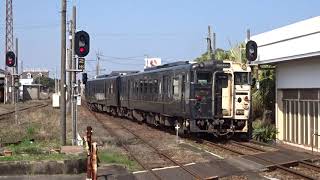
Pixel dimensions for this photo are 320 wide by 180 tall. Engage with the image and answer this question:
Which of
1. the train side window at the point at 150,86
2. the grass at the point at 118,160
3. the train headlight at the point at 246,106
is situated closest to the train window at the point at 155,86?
the train side window at the point at 150,86

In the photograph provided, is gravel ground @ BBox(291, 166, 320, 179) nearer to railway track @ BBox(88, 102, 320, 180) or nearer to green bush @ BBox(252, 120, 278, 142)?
railway track @ BBox(88, 102, 320, 180)

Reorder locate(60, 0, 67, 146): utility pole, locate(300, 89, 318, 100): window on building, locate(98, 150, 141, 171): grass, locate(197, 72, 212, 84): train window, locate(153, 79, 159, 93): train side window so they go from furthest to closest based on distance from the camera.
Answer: locate(153, 79, 159, 93): train side window → locate(197, 72, 212, 84): train window → locate(300, 89, 318, 100): window on building → locate(60, 0, 67, 146): utility pole → locate(98, 150, 141, 171): grass

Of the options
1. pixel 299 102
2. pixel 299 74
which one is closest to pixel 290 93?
pixel 299 102

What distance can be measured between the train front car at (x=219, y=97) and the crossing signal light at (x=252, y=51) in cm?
134

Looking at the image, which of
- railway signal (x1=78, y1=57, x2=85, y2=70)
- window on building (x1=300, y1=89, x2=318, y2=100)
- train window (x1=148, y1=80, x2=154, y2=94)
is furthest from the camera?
train window (x1=148, y1=80, x2=154, y2=94)

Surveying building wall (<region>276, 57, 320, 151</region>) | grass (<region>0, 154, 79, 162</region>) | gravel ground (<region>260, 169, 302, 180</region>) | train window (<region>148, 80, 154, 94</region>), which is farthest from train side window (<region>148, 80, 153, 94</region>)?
grass (<region>0, 154, 79, 162</region>)

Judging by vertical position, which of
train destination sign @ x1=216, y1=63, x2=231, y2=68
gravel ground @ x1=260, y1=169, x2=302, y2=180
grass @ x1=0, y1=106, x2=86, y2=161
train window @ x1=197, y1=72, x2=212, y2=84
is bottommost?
gravel ground @ x1=260, y1=169, x2=302, y2=180

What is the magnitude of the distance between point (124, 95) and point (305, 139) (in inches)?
694

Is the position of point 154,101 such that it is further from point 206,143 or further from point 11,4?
point 11,4

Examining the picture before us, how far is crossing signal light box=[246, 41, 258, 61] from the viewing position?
75.5ft

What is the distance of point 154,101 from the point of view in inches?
1051

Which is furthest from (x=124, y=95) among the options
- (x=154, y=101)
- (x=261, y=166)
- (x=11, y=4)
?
(x=11, y=4)

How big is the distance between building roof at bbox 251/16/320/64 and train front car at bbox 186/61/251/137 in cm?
128

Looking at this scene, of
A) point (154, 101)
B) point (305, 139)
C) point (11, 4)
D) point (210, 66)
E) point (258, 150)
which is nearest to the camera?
point (258, 150)
